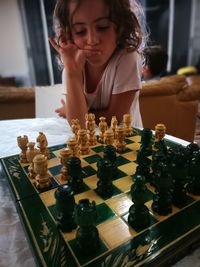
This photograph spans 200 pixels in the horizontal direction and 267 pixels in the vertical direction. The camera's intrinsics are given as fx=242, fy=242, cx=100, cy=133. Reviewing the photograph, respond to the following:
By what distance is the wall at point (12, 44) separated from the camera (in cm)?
433

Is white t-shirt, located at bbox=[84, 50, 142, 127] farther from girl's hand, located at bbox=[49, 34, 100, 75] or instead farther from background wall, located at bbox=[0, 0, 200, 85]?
background wall, located at bbox=[0, 0, 200, 85]

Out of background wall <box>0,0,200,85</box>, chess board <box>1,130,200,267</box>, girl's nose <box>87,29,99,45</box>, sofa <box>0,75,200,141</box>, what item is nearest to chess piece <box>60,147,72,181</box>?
chess board <box>1,130,200,267</box>

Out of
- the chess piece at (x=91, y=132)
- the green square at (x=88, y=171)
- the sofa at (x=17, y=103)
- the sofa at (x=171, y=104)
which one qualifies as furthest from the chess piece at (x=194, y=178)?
the sofa at (x=17, y=103)

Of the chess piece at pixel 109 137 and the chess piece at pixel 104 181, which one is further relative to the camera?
the chess piece at pixel 109 137

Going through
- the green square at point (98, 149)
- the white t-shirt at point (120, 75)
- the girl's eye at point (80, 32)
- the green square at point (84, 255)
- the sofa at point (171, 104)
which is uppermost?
the girl's eye at point (80, 32)

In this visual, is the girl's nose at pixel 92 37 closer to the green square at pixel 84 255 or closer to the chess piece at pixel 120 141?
the chess piece at pixel 120 141

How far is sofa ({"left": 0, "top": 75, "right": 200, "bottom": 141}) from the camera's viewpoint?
1955mm

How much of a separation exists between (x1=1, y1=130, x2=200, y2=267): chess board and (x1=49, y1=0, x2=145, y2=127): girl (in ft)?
1.92

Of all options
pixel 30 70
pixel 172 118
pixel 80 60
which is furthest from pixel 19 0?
pixel 80 60

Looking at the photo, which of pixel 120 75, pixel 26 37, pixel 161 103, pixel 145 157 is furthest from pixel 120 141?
pixel 26 37

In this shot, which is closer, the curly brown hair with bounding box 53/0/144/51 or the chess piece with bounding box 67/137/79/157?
the chess piece with bounding box 67/137/79/157

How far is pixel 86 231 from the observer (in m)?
0.40

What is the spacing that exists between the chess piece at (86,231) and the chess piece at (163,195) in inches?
5.5

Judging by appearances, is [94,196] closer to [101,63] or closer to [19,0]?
[101,63]
